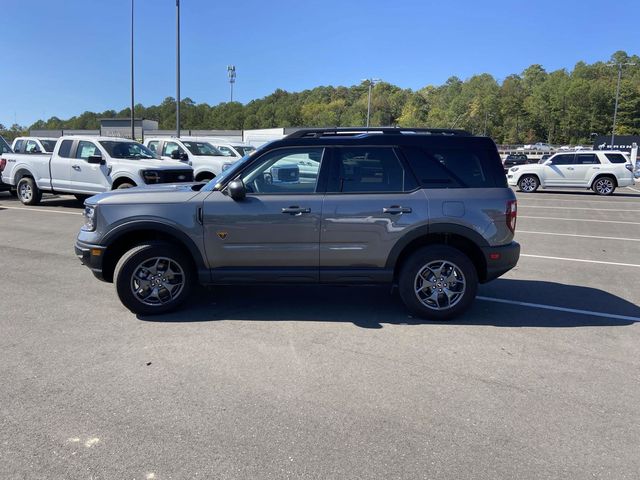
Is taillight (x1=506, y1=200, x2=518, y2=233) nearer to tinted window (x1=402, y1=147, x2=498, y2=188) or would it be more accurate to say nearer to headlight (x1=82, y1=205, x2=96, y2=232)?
tinted window (x1=402, y1=147, x2=498, y2=188)

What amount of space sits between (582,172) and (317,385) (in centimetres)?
2146

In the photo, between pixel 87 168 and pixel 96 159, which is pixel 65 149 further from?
pixel 96 159

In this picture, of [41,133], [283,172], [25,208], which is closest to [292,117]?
[41,133]

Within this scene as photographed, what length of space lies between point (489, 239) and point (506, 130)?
135 metres

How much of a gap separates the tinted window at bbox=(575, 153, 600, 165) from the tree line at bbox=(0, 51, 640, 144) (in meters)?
83.5

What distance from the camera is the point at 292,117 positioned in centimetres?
13088

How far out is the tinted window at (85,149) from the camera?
530 inches

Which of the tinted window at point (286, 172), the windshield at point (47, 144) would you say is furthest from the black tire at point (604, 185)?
the windshield at point (47, 144)

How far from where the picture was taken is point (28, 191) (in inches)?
576

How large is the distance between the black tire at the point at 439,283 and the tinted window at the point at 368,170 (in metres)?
0.76

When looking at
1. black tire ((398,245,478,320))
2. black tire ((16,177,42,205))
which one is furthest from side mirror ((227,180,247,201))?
black tire ((16,177,42,205))

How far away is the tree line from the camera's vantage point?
11225 cm

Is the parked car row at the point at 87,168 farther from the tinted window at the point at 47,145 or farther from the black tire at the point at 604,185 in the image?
the black tire at the point at 604,185

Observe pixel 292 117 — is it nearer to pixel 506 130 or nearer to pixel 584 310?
pixel 506 130
